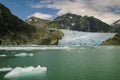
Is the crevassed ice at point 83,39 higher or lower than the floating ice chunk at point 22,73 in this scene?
higher

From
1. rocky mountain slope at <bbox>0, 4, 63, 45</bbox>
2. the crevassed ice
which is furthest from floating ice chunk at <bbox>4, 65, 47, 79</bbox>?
A: rocky mountain slope at <bbox>0, 4, 63, 45</bbox>

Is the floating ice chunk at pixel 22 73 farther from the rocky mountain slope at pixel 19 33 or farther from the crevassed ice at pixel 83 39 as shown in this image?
the rocky mountain slope at pixel 19 33

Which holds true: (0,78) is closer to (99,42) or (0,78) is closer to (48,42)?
(99,42)

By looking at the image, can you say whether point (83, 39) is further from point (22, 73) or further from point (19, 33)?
point (22, 73)

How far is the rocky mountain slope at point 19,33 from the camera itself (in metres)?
96.5

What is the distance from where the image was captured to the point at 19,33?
102062 millimetres

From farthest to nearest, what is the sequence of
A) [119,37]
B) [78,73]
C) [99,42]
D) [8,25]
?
[119,37]
[8,25]
[99,42]
[78,73]

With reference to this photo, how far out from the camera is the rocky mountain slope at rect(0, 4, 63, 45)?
96.5 metres

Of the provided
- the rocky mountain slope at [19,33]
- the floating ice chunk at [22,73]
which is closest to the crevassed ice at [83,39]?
the rocky mountain slope at [19,33]

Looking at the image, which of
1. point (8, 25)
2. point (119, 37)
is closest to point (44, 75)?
point (8, 25)

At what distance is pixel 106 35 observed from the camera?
9256 centimetres

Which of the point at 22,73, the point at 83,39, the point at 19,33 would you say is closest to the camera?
the point at 22,73

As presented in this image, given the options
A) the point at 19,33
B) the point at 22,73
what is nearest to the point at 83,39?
the point at 19,33

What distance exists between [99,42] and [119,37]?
1280 inches
